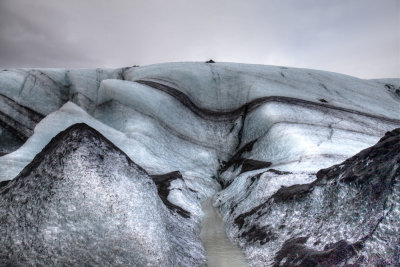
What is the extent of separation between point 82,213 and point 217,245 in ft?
10.8

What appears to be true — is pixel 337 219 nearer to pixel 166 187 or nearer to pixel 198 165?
pixel 166 187

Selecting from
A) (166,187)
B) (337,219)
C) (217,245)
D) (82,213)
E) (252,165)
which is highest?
A: (337,219)

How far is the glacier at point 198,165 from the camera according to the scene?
15.3ft

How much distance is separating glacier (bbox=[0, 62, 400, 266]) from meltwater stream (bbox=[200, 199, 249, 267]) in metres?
0.18

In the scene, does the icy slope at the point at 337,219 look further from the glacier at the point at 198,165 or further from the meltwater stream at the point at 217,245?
the meltwater stream at the point at 217,245

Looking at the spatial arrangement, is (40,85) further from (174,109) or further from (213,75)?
(213,75)

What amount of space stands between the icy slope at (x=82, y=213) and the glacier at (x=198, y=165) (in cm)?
2

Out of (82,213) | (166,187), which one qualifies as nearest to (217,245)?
(166,187)

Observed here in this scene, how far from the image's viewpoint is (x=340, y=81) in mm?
19031

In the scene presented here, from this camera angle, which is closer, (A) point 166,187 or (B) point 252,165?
(A) point 166,187

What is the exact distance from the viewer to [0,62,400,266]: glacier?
4664 millimetres

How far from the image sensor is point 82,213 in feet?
15.7

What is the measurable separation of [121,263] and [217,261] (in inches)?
84.9

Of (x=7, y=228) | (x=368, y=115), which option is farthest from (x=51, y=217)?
(x=368, y=115)
